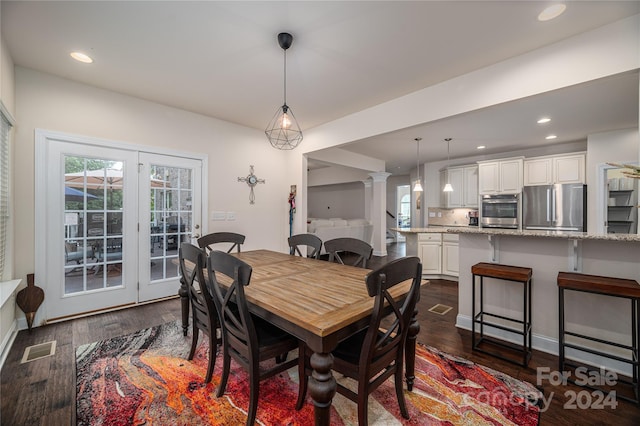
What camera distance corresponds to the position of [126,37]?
2.24 metres

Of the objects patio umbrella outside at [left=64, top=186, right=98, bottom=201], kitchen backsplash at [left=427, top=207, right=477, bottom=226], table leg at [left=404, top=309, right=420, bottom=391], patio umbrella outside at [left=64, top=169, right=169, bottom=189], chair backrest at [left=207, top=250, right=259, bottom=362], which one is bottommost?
table leg at [left=404, top=309, right=420, bottom=391]

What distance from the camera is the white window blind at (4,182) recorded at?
91.9 inches

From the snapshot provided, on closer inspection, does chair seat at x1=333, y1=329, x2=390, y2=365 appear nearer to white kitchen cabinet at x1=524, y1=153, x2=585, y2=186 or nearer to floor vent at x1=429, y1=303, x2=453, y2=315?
floor vent at x1=429, y1=303, x2=453, y2=315

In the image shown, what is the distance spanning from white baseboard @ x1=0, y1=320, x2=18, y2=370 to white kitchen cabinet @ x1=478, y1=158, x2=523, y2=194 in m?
7.39

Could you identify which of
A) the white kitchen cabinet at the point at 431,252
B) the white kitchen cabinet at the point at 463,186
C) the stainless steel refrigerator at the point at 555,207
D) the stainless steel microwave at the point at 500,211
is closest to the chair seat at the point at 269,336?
the white kitchen cabinet at the point at 431,252

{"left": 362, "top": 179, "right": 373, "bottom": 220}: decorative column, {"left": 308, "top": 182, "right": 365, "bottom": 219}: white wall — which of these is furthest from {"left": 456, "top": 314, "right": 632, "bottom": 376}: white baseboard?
{"left": 308, "top": 182, "right": 365, "bottom": 219}: white wall

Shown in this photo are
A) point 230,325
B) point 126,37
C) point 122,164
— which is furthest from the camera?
point 122,164

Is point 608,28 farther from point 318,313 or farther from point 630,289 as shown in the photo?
point 318,313

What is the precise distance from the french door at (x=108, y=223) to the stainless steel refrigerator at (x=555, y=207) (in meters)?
6.22

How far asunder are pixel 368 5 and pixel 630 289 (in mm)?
2681

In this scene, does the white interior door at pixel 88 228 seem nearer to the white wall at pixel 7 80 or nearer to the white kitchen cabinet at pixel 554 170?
the white wall at pixel 7 80

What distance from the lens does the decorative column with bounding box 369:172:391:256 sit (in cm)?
751

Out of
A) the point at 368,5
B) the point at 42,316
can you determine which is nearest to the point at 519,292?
the point at 368,5

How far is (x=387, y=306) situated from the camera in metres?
1.52
